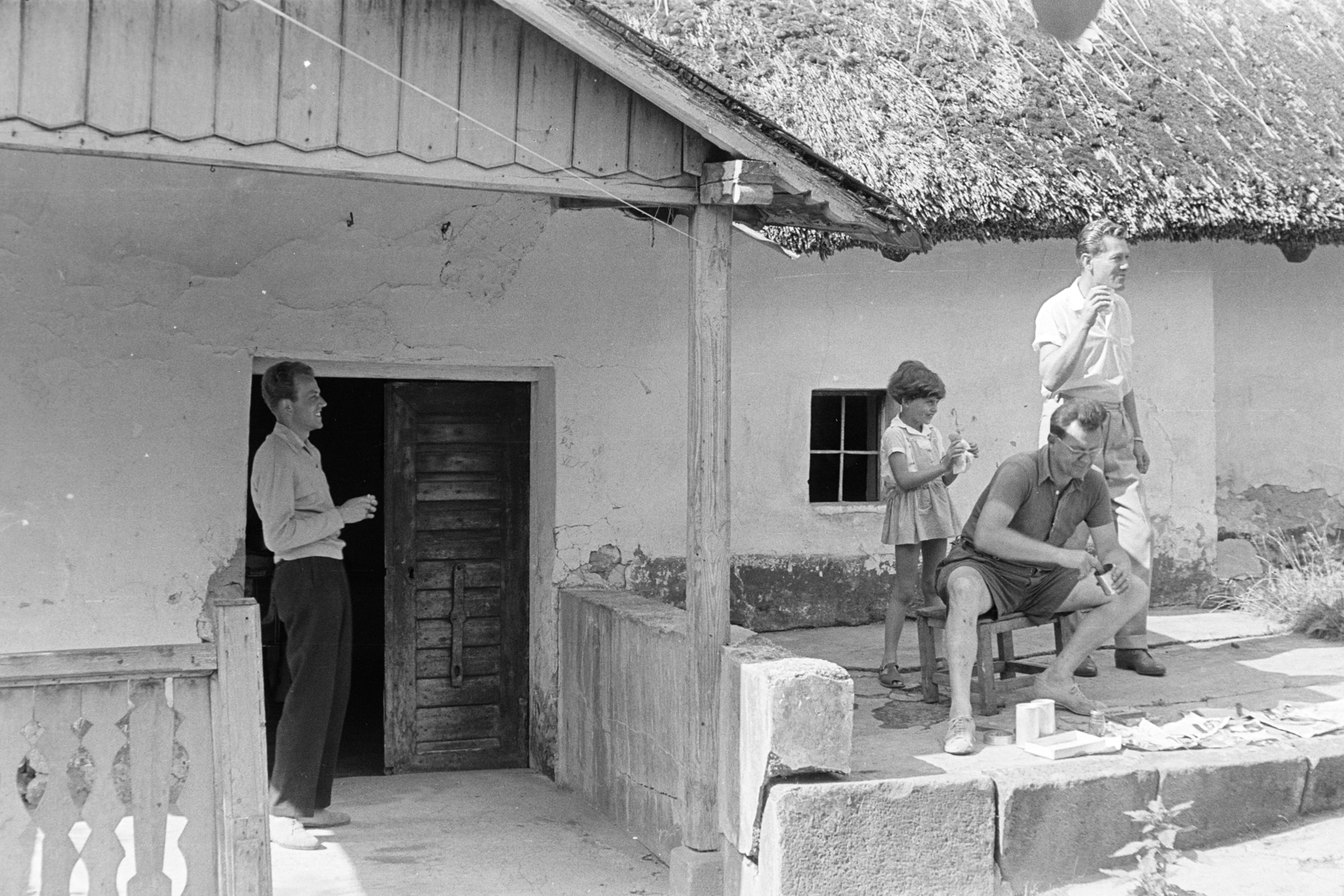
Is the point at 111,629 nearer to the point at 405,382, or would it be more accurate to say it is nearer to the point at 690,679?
the point at 405,382

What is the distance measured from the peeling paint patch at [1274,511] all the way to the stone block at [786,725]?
5185 millimetres

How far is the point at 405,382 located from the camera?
281 inches

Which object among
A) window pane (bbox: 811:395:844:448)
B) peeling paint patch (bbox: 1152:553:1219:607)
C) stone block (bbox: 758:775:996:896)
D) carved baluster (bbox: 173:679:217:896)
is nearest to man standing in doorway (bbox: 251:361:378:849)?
carved baluster (bbox: 173:679:217:896)

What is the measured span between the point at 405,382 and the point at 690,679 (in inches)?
110

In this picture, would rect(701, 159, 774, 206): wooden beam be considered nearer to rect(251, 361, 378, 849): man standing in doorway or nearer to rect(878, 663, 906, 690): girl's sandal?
rect(251, 361, 378, 849): man standing in doorway

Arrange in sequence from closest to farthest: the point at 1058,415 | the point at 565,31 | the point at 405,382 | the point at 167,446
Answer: the point at 565,31 → the point at 1058,415 → the point at 167,446 → the point at 405,382

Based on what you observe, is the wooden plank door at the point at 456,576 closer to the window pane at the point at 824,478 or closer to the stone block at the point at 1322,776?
the window pane at the point at 824,478

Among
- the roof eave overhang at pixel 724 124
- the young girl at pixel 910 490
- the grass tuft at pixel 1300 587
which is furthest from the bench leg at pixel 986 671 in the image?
the grass tuft at pixel 1300 587

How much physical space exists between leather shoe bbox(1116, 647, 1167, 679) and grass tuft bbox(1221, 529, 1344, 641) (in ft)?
4.79

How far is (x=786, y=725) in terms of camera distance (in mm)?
4602

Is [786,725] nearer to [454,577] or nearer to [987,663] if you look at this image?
[987,663]

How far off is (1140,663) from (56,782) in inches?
191

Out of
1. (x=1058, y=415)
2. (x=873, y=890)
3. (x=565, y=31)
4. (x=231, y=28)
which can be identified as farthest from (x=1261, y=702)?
(x=231, y=28)

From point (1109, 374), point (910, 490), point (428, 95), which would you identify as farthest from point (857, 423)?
point (428, 95)
